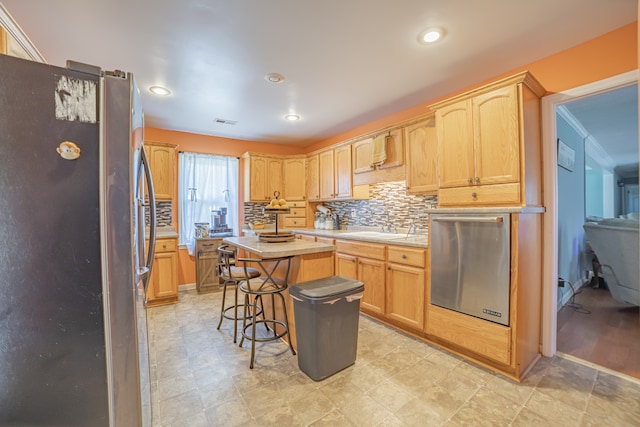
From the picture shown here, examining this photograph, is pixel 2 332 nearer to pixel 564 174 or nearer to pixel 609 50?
pixel 609 50

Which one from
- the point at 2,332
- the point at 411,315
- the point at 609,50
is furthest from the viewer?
the point at 411,315

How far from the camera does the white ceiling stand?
1.66 metres

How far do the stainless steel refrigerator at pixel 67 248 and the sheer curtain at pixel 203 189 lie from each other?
11.2 ft

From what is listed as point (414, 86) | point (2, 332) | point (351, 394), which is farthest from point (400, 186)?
point (2, 332)

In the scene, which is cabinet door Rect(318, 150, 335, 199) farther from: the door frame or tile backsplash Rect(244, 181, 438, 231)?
the door frame

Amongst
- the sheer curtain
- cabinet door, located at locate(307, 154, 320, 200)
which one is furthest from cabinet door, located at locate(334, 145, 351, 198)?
the sheer curtain

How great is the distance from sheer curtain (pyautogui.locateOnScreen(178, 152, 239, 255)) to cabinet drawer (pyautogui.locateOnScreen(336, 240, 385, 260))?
2223mm

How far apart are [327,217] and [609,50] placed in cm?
350

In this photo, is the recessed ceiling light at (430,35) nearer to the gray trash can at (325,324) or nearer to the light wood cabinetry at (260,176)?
the gray trash can at (325,324)

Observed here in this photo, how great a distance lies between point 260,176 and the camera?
4.59 meters

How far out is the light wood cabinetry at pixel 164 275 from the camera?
11.3ft

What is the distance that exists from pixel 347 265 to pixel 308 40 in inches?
93.8

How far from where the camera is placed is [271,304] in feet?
8.45

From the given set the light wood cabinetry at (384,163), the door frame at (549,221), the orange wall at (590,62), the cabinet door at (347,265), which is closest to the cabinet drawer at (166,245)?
the cabinet door at (347,265)
